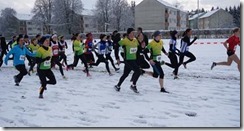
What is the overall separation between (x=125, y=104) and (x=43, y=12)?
56.7 metres

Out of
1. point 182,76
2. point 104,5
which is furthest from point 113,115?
point 104,5

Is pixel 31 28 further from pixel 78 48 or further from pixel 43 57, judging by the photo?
pixel 43 57

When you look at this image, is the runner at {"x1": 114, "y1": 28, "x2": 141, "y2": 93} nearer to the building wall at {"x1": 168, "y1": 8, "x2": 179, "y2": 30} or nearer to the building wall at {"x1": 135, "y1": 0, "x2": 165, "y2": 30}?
the building wall at {"x1": 135, "y1": 0, "x2": 165, "y2": 30}

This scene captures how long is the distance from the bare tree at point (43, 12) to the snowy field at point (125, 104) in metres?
51.1

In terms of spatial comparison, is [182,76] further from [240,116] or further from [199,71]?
[240,116]

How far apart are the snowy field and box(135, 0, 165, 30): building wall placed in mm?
56308

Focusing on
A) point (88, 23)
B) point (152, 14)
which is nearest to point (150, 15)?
point (152, 14)

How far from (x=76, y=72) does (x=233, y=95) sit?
22.4 feet

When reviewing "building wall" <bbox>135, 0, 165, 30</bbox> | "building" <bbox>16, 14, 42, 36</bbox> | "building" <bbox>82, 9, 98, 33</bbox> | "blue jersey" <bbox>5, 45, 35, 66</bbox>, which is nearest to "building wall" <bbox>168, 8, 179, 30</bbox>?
"building wall" <bbox>135, 0, 165, 30</bbox>

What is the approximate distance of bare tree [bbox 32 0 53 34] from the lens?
5825cm

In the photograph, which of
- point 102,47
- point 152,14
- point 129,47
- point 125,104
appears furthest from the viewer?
point 152,14

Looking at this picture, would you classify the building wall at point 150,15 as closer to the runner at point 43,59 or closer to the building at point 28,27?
the building at point 28,27

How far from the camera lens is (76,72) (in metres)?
11.9

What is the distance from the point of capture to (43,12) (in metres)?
59.2
